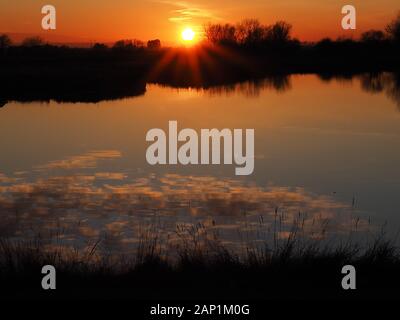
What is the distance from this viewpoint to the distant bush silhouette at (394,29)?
7791 centimetres

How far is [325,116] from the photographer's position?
28.6 meters

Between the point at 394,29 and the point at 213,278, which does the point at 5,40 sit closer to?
the point at 394,29

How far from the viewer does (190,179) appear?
14.1 meters

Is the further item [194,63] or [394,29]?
[394,29]

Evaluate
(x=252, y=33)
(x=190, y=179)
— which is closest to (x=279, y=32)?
(x=252, y=33)

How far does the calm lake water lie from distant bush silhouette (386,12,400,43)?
50.9m

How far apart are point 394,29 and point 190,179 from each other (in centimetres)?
7069

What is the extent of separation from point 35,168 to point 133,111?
46.1 ft

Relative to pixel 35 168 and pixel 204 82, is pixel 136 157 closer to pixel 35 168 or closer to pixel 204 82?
pixel 35 168

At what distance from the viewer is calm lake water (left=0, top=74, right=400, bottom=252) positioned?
32.1 feet

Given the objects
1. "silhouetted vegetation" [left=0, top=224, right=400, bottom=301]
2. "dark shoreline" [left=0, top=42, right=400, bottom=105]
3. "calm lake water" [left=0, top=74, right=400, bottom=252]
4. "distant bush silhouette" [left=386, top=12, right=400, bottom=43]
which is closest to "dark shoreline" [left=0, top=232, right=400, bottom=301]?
"silhouetted vegetation" [left=0, top=224, right=400, bottom=301]

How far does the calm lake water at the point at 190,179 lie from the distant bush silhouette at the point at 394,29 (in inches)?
2003

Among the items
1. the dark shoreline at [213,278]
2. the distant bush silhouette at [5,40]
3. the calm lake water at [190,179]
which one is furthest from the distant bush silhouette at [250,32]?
the dark shoreline at [213,278]
